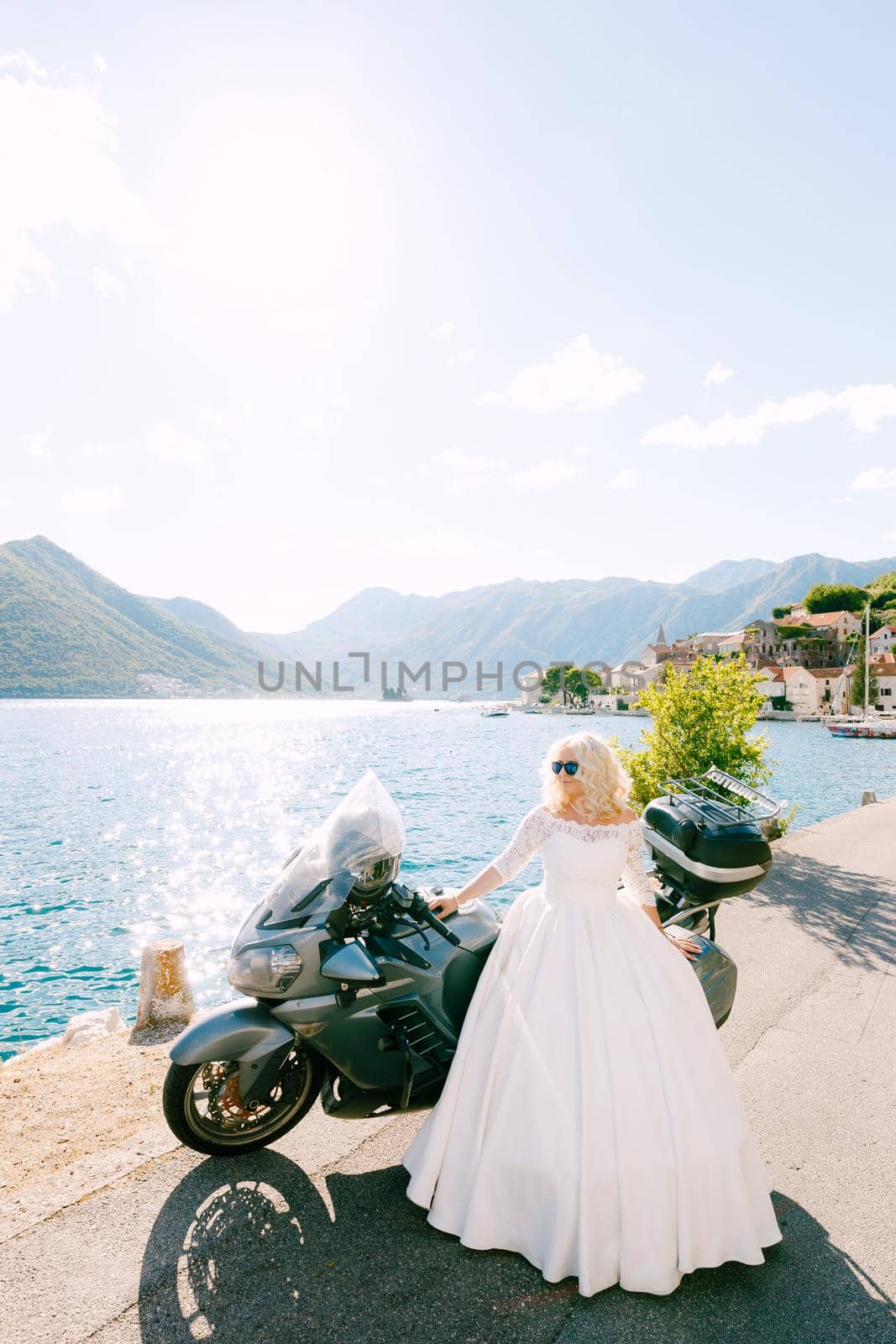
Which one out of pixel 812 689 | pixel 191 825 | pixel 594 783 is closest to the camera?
pixel 594 783

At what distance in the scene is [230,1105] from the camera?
12.2 feet

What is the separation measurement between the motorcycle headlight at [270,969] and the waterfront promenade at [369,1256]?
1.02 m

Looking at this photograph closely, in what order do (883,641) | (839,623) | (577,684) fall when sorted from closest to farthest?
(883,641), (839,623), (577,684)

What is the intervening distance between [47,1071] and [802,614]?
142 m

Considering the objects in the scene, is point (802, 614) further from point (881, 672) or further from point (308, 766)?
point (308, 766)

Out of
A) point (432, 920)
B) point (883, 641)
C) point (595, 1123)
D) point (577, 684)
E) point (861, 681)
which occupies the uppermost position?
point (883, 641)

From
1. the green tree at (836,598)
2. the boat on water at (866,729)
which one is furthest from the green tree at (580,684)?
the boat on water at (866,729)

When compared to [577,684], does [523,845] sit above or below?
above

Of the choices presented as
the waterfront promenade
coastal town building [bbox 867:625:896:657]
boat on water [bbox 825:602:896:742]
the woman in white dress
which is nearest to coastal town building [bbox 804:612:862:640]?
coastal town building [bbox 867:625:896:657]

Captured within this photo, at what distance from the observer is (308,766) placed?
6531 centimetres

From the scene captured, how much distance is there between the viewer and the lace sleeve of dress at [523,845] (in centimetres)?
346

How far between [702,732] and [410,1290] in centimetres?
1017

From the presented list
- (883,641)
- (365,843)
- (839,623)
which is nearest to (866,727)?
(883,641)

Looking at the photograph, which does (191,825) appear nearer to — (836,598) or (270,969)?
(270,969)
